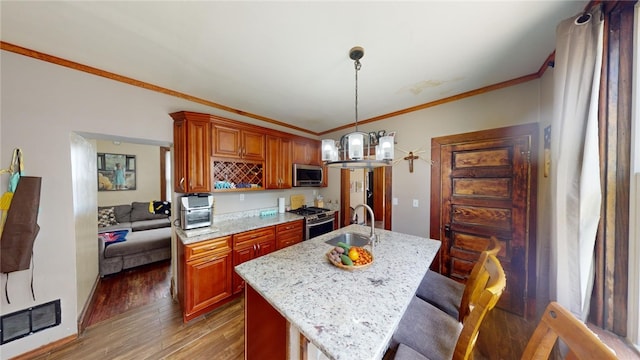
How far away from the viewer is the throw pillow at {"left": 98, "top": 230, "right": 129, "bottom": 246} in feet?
10.1

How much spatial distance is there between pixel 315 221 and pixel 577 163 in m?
2.83

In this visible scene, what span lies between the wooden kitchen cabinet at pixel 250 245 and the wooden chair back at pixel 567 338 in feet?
8.05

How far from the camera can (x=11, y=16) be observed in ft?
4.20

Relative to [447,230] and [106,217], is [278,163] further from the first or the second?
[106,217]

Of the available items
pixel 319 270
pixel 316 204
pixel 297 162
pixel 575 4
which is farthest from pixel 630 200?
pixel 316 204

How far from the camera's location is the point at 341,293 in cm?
114

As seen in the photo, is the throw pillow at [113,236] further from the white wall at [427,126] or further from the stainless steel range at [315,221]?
the white wall at [427,126]

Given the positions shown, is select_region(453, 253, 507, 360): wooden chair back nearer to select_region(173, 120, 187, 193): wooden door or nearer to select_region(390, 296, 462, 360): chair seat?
select_region(390, 296, 462, 360): chair seat

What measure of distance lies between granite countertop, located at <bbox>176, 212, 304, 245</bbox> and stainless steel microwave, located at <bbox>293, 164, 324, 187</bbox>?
63cm

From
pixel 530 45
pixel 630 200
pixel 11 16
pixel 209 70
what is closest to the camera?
pixel 630 200

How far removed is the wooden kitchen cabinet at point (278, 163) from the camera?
10.2ft

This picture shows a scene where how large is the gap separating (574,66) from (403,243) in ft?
5.42

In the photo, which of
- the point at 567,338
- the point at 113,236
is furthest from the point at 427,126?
the point at 113,236

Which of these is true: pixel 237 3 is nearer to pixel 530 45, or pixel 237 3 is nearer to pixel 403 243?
pixel 530 45
